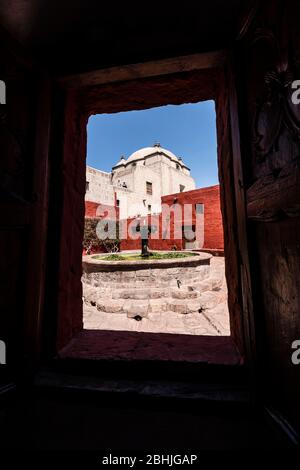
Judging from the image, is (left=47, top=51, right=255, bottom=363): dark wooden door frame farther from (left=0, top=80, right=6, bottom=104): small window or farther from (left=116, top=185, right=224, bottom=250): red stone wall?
(left=116, top=185, right=224, bottom=250): red stone wall

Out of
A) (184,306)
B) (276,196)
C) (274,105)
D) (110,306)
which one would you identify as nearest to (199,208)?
(184,306)

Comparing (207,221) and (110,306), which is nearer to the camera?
(110,306)

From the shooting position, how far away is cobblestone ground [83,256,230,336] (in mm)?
4305

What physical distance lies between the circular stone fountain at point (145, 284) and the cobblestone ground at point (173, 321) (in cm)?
23

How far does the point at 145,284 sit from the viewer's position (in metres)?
6.84

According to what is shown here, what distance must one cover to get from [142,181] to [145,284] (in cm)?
2349

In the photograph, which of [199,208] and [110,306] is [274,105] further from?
[199,208]

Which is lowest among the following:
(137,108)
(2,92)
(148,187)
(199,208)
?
(2,92)

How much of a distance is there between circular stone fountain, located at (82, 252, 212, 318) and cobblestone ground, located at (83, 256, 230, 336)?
0.74 ft

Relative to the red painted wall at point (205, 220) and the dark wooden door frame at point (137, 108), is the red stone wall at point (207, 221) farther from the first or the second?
the dark wooden door frame at point (137, 108)

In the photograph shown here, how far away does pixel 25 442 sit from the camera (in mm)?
977

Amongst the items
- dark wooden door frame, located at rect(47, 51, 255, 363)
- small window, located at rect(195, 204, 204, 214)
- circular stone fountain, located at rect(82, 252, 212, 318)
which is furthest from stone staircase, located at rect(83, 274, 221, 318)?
small window, located at rect(195, 204, 204, 214)

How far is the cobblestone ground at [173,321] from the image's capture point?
430 centimetres
